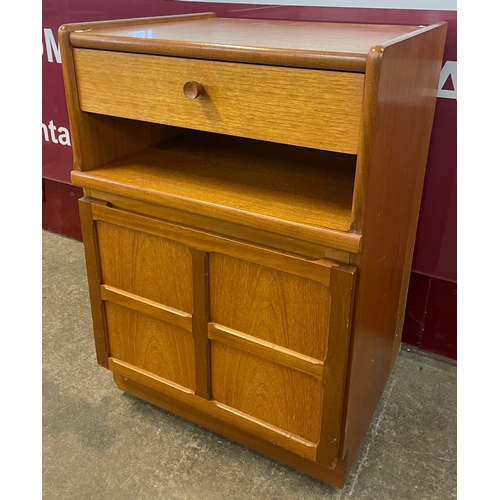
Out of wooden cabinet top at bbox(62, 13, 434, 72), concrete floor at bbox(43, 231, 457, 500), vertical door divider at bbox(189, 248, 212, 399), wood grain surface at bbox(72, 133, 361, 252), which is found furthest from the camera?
concrete floor at bbox(43, 231, 457, 500)

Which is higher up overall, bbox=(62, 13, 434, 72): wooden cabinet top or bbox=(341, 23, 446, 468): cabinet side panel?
bbox=(62, 13, 434, 72): wooden cabinet top

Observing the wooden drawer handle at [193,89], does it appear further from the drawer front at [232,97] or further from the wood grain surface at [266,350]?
the wood grain surface at [266,350]

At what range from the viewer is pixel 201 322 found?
3.40 ft

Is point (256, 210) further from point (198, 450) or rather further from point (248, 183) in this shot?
point (198, 450)

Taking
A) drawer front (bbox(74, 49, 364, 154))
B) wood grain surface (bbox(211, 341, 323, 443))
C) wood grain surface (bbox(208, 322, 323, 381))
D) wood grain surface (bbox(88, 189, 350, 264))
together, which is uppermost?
drawer front (bbox(74, 49, 364, 154))

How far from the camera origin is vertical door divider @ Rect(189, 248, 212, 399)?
98 cm

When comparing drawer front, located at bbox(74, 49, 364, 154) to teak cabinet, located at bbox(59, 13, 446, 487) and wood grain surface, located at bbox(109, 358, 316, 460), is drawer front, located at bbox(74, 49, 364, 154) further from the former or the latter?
wood grain surface, located at bbox(109, 358, 316, 460)

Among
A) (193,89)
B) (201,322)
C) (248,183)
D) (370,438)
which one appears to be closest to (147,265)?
(201,322)

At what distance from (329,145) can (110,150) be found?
53cm

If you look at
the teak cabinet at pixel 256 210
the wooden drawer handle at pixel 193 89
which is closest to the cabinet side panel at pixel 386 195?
the teak cabinet at pixel 256 210

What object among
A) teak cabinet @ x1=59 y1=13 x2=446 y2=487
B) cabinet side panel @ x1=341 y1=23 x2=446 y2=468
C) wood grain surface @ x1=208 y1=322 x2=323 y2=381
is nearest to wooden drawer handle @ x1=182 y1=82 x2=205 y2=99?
teak cabinet @ x1=59 y1=13 x2=446 y2=487

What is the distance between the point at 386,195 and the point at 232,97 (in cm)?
32

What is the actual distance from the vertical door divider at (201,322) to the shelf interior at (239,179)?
11cm

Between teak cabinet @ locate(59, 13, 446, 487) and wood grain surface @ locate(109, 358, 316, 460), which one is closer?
teak cabinet @ locate(59, 13, 446, 487)
